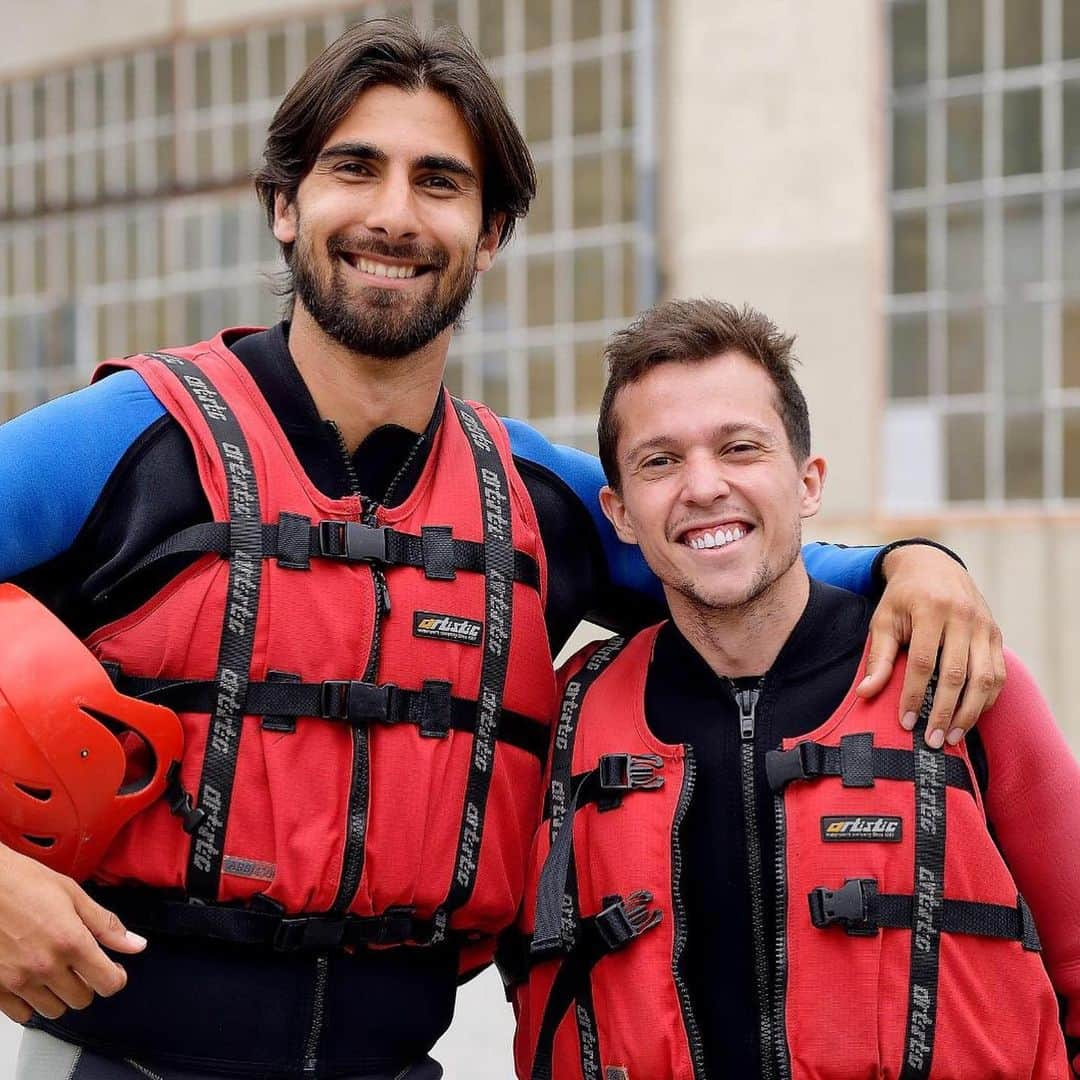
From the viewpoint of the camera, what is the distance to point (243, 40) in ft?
45.2

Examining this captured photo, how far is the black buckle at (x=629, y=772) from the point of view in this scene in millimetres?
2703

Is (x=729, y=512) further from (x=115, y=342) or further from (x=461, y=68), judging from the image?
(x=115, y=342)

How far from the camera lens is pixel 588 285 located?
489 inches

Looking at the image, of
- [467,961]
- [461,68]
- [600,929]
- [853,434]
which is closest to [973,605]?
[600,929]

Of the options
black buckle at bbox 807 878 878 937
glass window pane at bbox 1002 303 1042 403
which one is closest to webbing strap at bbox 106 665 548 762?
black buckle at bbox 807 878 878 937

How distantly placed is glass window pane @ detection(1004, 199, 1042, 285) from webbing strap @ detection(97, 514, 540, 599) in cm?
890

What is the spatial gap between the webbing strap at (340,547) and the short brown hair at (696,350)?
1.06 ft

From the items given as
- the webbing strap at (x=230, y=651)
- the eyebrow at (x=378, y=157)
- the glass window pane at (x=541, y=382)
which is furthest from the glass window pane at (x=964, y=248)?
the webbing strap at (x=230, y=651)

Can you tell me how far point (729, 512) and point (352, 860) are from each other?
0.86 meters

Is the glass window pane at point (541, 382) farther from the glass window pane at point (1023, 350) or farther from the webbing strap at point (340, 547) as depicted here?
the webbing strap at point (340, 547)

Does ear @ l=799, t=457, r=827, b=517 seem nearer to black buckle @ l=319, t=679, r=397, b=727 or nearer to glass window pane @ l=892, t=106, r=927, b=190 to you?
black buckle @ l=319, t=679, r=397, b=727

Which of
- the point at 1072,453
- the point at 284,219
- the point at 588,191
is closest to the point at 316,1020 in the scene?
the point at 284,219

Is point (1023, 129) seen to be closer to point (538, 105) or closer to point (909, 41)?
point (909, 41)

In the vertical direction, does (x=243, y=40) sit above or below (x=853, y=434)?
above
